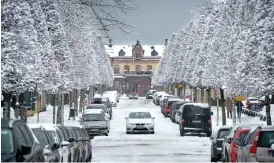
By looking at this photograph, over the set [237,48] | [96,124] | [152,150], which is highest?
[237,48]

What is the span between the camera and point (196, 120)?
1704 inches

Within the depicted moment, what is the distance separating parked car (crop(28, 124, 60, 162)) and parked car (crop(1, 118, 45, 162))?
6.26 feet

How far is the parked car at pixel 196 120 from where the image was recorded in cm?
4306

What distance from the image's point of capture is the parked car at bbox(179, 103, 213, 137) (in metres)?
43.1

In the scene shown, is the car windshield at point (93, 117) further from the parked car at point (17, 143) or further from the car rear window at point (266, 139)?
the parked car at point (17, 143)

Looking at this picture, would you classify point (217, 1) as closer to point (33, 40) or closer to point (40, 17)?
point (40, 17)

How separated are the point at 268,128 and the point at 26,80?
16.8m

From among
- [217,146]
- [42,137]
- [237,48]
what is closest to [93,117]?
[237,48]

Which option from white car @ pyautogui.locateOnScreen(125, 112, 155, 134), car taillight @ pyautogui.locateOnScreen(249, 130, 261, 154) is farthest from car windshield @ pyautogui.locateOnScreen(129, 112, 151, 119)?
car taillight @ pyautogui.locateOnScreen(249, 130, 261, 154)

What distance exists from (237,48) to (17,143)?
3230 centimetres

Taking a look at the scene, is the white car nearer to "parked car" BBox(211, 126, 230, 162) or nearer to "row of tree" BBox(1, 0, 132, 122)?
"row of tree" BBox(1, 0, 132, 122)

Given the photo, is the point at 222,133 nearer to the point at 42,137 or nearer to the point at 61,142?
the point at 61,142

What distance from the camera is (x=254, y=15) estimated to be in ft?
→ 117

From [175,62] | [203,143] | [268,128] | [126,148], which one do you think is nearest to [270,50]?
[203,143]
